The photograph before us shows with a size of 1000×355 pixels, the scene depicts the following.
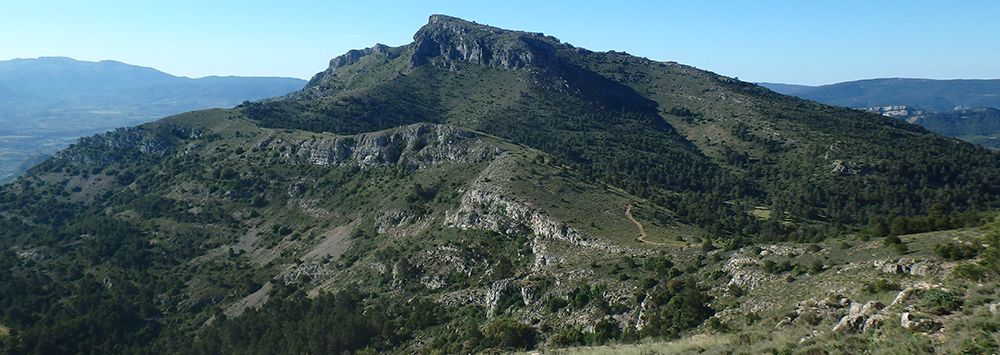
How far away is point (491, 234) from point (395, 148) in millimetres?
49971

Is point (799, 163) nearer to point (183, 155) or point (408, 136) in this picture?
point (408, 136)

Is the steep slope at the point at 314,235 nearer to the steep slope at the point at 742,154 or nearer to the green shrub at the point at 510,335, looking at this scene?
the green shrub at the point at 510,335

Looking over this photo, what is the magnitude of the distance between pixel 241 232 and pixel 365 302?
54.8 m

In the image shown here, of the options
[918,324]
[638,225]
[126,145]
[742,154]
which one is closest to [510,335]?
[638,225]

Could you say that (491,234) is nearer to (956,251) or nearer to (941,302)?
(956,251)

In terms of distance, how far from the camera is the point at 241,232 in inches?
4638

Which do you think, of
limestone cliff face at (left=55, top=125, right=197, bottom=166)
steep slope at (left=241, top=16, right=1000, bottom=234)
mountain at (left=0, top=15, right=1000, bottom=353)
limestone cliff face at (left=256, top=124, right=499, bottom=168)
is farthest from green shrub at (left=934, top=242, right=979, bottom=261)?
limestone cliff face at (left=55, top=125, right=197, bottom=166)

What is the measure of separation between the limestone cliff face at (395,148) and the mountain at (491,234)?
55 centimetres

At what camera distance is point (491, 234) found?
3076 inches

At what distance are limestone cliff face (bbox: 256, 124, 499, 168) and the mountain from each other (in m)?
0.55

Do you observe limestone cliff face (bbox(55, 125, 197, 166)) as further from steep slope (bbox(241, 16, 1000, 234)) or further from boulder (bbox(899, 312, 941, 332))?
boulder (bbox(899, 312, 941, 332))

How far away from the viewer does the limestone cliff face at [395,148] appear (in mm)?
110250

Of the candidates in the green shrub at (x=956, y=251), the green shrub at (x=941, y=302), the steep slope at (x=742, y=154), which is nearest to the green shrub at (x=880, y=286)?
the green shrub at (x=956, y=251)

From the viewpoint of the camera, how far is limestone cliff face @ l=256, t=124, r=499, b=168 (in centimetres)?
11025
